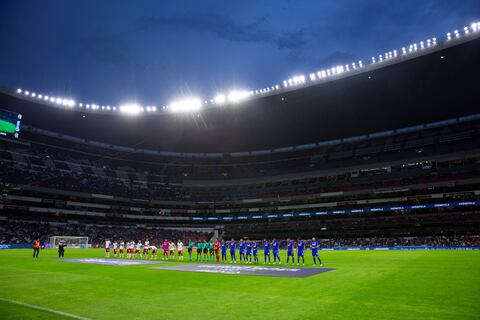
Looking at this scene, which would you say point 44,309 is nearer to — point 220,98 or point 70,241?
point 220,98

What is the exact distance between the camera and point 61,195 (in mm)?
67125

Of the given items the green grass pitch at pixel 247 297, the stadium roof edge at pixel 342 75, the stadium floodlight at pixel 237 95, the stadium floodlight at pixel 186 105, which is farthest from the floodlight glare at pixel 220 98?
the green grass pitch at pixel 247 297

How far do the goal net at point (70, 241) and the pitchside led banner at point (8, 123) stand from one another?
28549mm

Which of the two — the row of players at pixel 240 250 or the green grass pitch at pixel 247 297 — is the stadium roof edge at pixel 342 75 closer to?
the row of players at pixel 240 250

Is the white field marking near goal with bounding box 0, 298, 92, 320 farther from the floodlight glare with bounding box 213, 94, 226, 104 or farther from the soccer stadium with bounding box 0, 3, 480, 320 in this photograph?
the floodlight glare with bounding box 213, 94, 226, 104

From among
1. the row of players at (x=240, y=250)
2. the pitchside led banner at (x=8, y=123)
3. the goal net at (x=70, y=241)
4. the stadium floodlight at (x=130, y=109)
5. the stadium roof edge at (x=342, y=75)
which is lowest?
the row of players at (x=240, y=250)

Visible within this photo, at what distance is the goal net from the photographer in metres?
56.5

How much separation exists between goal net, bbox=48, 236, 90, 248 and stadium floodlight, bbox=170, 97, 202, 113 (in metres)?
27.9

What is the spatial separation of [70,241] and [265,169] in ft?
154

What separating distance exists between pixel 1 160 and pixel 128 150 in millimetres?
28098

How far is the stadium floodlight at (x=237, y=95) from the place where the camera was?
5438cm

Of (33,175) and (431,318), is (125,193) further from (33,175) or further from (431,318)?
(431,318)

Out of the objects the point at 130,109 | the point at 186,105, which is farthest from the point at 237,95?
the point at 130,109

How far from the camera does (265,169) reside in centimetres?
8644
